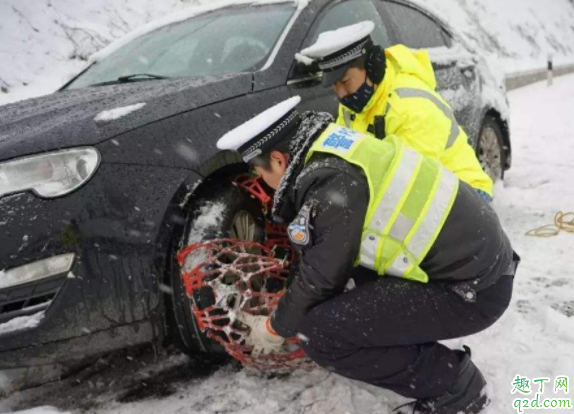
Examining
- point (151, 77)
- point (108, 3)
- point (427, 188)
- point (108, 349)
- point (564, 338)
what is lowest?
point (564, 338)

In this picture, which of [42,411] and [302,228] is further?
[42,411]

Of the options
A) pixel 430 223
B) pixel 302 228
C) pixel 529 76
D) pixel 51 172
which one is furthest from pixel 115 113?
pixel 529 76

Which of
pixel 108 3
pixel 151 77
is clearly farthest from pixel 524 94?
pixel 151 77

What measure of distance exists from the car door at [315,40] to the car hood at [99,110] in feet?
1.00

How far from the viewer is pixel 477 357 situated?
2217mm

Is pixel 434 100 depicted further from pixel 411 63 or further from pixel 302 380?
pixel 302 380

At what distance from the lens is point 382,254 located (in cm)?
173

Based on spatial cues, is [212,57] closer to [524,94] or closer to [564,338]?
[564,338]

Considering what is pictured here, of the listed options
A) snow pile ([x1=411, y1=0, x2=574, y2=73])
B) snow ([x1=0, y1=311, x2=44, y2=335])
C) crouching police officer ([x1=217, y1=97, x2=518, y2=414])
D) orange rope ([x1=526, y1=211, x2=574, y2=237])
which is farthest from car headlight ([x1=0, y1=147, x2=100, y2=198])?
snow pile ([x1=411, y1=0, x2=574, y2=73])

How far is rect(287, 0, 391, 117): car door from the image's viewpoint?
8.67ft

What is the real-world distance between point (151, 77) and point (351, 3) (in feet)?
4.35

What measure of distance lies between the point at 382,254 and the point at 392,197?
0.20 meters

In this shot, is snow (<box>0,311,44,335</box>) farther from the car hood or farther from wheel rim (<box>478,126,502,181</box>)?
wheel rim (<box>478,126,502,181</box>)

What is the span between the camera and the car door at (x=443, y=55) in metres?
3.65
